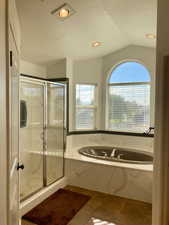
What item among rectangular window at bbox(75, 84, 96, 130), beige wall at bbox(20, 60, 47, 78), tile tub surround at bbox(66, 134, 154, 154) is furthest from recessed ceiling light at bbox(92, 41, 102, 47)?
tile tub surround at bbox(66, 134, 154, 154)

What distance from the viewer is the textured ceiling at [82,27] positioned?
215cm

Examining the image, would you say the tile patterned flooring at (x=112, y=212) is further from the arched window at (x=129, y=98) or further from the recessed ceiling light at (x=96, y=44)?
the recessed ceiling light at (x=96, y=44)

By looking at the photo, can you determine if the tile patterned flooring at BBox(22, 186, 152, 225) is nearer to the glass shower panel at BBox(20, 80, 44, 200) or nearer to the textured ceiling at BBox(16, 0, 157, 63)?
the glass shower panel at BBox(20, 80, 44, 200)

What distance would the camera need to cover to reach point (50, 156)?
10.3 ft

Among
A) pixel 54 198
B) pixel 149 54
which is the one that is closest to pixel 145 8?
pixel 149 54

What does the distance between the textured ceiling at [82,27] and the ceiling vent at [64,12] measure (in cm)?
6

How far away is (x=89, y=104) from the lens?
13.6ft

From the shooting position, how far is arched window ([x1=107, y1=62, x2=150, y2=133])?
3822 millimetres

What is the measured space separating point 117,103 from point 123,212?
2.41 metres
